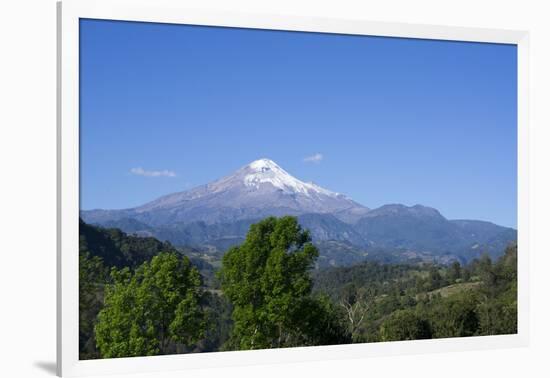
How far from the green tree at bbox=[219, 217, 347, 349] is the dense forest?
11mm

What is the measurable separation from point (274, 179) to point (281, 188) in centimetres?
15

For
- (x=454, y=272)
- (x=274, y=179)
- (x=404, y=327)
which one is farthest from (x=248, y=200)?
(x=454, y=272)

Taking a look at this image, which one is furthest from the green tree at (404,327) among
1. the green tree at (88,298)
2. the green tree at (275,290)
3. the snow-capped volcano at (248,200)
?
the green tree at (88,298)

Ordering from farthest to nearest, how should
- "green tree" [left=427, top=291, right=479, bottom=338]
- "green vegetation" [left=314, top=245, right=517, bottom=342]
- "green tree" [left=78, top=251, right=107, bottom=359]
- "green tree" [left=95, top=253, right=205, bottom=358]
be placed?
"green tree" [left=427, top=291, right=479, bottom=338] < "green vegetation" [left=314, top=245, right=517, bottom=342] < "green tree" [left=95, top=253, right=205, bottom=358] < "green tree" [left=78, top=251, right=107, bottom=359]

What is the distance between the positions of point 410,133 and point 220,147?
8.01 feet

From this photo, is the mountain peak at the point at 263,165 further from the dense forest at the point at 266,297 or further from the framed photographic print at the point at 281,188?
the dense forest at the point at 266,297

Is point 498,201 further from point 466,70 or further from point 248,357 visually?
point 248,357

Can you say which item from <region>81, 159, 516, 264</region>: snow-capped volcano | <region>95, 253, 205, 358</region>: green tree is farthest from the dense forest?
<region>81, 159, 516, 264</region>: snow-capped volcano

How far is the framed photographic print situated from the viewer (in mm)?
9422

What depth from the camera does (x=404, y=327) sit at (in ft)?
35.5

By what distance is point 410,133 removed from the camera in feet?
36.2

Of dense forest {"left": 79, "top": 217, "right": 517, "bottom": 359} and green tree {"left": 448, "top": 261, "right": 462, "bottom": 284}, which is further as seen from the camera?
green tree {"left": 448, "top": 261, "right": 462, "bottom": 284}

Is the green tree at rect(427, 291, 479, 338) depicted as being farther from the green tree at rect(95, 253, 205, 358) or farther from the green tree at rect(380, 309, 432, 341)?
the green tree at rect(95, 253, 205, 358)

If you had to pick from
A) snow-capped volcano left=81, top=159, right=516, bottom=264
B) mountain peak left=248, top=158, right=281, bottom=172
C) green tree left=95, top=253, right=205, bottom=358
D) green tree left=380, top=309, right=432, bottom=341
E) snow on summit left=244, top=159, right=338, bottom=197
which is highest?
mountain peak left=248, top=158, right=281, bottom=172
